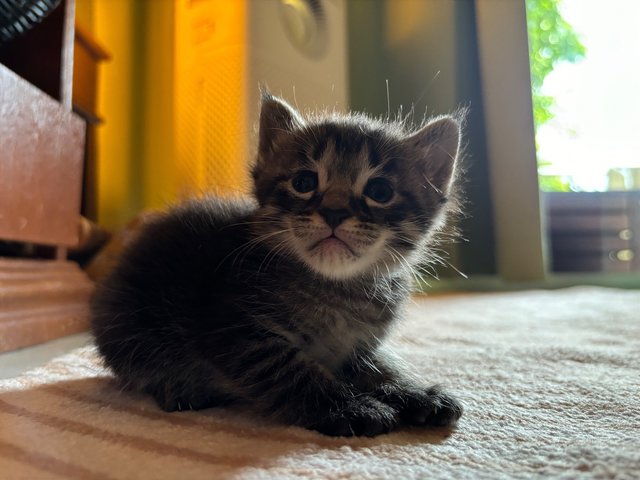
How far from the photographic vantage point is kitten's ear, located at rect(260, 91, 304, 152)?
38.9 inches

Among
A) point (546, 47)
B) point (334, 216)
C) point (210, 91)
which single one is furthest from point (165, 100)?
point (334, 216)

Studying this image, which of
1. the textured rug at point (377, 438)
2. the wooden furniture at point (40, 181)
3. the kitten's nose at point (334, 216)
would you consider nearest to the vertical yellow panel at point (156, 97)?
the wooden furniture at point (40, 181)

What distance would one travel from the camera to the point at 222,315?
0.78m

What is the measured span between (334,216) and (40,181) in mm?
865

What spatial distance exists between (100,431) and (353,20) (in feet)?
8.58

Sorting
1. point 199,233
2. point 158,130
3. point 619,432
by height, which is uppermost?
point 158,130

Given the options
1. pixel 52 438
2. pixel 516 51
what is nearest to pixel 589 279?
pixel 516 51

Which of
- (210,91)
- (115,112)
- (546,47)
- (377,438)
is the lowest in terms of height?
(377,438)

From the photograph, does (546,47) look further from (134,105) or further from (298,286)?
(298,286)

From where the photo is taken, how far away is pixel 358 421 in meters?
0.66

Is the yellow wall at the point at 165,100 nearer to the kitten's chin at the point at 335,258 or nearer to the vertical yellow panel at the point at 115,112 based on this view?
the vertical yellow panel at the point at 115,112

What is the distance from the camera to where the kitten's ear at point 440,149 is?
3.10 ft

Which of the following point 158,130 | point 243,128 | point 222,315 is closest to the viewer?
point 222,315

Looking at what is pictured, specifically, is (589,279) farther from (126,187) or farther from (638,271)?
(126,187)
